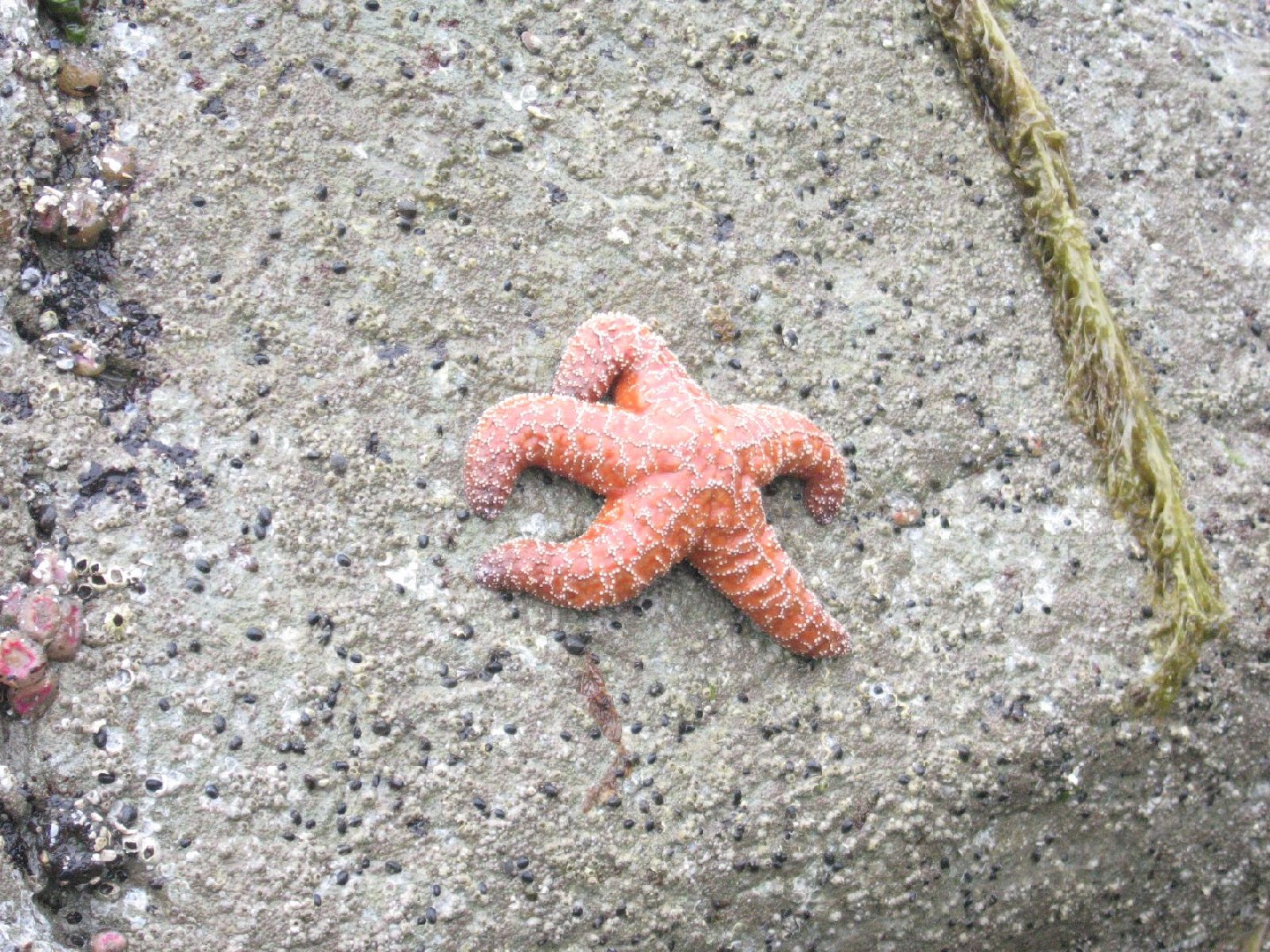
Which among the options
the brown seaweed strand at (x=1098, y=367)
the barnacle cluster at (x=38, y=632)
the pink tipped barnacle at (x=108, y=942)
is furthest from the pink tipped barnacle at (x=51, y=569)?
the brown seaweed strand at (x=1098, y=367)

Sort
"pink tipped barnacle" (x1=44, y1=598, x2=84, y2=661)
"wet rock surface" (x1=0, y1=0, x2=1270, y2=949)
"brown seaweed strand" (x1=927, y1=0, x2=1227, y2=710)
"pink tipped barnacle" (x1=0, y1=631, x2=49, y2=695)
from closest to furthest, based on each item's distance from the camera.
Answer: "pink tipped barnacle" (x1=0, y1=631, x2=49, y2=695)
"pink tipped barnacle" (x1=44, y1=598, x2=84, y2=661)
"wet rock surface" (x1=0, y1=0, x2=1270, y2=949)
"brown seaweed strand" (x1=927, y1=0, x2=1227, y2=710)

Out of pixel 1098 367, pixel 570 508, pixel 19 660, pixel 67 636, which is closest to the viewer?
pixel 19 660

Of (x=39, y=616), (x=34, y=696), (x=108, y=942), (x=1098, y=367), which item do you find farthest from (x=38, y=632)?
(x=1098, y=367)

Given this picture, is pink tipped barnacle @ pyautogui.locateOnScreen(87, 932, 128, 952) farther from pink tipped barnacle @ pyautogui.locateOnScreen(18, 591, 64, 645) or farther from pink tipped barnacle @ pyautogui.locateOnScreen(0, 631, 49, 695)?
pink tipped barnacle @ pyautogui.locateOnScreen(18, 591, 64, 645)

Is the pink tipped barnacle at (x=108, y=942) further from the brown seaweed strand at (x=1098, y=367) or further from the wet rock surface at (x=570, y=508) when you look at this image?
the brown seaweed strand at (x=1098, y=367)

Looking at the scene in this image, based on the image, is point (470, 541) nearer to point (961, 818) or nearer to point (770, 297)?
point (770, 297)

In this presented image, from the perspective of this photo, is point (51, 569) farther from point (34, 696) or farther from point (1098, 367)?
point (1098, 367)

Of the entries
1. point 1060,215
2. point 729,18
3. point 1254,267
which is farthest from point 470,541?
point 1254,267

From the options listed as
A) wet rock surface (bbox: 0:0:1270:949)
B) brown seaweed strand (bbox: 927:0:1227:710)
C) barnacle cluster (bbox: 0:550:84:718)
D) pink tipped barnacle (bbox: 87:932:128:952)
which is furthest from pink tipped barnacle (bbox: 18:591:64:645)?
brown seaweed strand (bbox: 927:0:1227:710)

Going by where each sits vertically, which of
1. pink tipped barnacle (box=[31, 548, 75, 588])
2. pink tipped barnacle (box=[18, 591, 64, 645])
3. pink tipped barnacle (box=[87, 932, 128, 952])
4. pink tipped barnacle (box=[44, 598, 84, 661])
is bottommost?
pink tipped barnacle (box=[87, 932, 128, 952])
